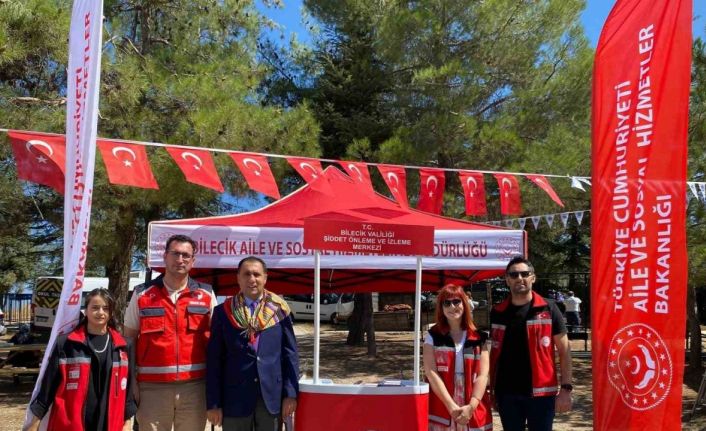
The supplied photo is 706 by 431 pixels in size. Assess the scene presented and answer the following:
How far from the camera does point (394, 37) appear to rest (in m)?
14.3

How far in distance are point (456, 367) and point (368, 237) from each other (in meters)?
1.11

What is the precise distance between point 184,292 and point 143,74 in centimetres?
688

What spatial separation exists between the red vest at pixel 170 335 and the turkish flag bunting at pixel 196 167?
12.9 feet

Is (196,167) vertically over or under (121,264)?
over

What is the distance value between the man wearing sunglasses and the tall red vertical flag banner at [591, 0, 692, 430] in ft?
0.83

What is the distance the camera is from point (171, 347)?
4.40 meters

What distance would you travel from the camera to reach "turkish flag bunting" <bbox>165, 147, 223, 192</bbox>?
8352 mm

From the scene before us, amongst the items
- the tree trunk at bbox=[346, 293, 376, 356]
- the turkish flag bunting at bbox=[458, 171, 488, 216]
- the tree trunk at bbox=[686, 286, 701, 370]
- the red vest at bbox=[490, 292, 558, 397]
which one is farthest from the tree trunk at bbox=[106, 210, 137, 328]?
the tree trunk at bbox=[686, 286, 701, 370]

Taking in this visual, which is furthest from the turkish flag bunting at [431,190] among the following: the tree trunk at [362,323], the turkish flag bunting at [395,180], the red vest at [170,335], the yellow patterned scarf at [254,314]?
the red vest at [170,335]

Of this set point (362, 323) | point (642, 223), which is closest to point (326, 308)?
point (362, 323)

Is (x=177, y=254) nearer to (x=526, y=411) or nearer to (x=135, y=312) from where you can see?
(x=135, y=312)

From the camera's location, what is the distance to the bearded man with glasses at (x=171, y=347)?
440 centimetres

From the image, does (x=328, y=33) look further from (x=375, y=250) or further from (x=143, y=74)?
(x=375, y=250)

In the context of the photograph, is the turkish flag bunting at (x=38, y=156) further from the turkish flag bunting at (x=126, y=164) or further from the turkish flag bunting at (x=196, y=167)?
the turkish flag bunting at (x=196, y=167)
